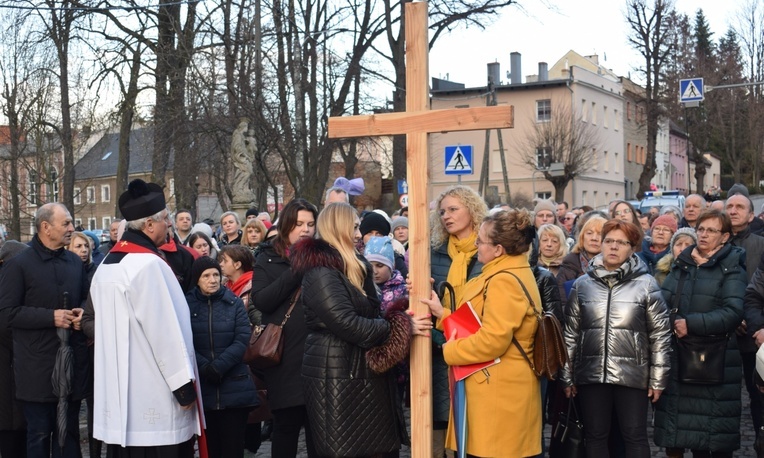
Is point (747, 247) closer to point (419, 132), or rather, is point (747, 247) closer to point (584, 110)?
point (419, 132)

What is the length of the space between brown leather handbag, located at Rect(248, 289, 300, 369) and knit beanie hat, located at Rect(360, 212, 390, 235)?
248cm

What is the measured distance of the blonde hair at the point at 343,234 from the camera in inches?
210

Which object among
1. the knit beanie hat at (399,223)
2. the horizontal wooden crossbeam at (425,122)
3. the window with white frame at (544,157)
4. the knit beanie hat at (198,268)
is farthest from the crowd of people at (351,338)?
the window with white frame at (544,157)

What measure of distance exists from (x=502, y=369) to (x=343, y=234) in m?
1.18

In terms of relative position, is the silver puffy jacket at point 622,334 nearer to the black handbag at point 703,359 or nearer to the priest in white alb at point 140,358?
the black handbag at point 703,359

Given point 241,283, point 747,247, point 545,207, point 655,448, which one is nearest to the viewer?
point 241,283

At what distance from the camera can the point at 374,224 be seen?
328 inches

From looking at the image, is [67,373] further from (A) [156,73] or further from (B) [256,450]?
(A) [156,73]

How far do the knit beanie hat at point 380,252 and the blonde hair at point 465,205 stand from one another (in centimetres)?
70

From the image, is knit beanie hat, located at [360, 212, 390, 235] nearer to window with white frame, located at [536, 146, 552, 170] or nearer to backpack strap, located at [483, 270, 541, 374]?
backpack strap, located at [483, 270, 541, 374]

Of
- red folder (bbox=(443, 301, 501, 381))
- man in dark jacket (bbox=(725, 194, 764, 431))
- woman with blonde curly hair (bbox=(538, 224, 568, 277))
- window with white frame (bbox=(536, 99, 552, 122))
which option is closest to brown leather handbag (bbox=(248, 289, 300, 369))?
red folder (bbox=(443, 301, 501, 381))

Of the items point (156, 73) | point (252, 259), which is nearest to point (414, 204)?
point (252, 259)

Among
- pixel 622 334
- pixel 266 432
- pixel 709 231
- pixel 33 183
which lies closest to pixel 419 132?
pixel 622 334

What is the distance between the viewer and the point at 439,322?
210 inches
